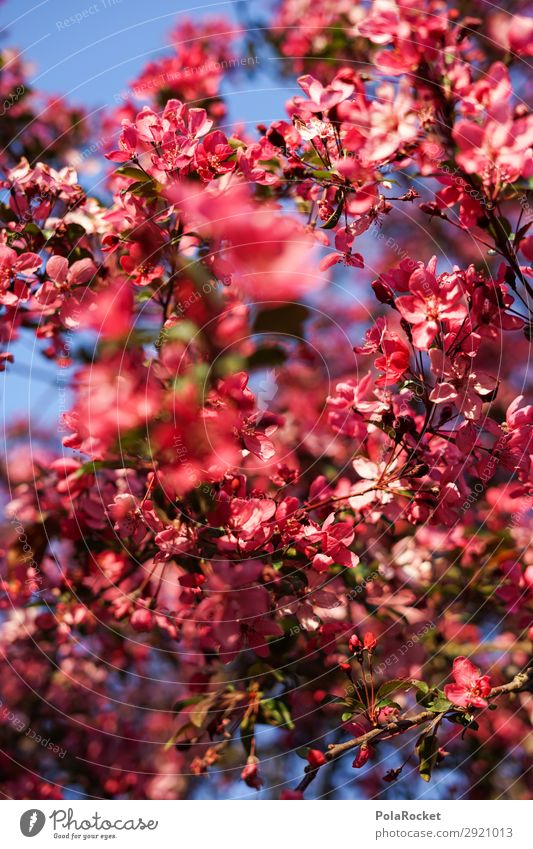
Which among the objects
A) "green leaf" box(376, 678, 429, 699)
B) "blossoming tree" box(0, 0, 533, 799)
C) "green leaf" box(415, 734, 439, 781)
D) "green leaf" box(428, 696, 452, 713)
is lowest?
"green leaf" box(415, 734, 439, 781)

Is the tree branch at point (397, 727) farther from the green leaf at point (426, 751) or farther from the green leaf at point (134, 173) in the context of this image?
the green leaf at point (134, 173)

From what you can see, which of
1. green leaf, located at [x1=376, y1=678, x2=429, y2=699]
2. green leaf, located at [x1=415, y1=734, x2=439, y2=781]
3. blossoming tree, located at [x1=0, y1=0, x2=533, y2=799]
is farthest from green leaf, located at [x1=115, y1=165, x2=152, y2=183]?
green leaf, located at [x1=415, y1=734, x2=439, y2=781]

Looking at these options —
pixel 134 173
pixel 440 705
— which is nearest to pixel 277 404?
pixel 134 173

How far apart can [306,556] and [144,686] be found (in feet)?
9.29

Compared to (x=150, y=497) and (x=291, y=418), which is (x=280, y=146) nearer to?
(x=150, y=497)

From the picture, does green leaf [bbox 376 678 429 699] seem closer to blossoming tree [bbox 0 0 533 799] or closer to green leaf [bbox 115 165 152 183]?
blossoming tree [bbox 0 0 533 799]

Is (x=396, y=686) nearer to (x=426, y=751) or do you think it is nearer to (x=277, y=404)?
(x=426, y=751)

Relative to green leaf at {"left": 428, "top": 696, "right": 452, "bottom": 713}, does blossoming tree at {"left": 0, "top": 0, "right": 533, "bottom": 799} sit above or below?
above

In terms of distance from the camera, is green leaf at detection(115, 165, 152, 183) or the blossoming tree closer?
the blossoming tree

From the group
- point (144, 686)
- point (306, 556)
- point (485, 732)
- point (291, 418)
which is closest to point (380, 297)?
point (306, 556)

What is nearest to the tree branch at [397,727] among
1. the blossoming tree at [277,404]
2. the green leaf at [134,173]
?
the blossoming tree at [277,404]

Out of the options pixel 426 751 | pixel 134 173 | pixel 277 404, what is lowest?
pixel 426 751

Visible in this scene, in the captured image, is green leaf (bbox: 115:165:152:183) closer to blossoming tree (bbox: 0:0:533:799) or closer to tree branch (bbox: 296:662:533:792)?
blossoming tree (bbox: 0:0:533:799)
